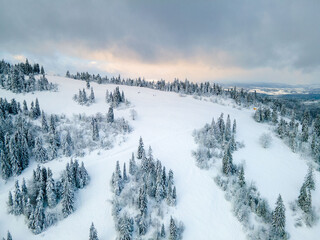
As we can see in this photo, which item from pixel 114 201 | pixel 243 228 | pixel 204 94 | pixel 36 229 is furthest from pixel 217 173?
pixel 204 94

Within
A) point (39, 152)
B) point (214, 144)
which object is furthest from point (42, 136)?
point (214, 144)

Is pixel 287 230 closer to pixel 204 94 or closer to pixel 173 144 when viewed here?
pixel 173 144

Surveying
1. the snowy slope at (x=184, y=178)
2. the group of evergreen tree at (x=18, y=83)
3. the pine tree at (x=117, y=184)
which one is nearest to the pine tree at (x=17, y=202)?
the snowy slope at (x=184, y=178)

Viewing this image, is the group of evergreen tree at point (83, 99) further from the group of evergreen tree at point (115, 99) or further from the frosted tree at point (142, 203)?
the frosted tree at point (142, 203)

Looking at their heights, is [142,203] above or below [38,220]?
above

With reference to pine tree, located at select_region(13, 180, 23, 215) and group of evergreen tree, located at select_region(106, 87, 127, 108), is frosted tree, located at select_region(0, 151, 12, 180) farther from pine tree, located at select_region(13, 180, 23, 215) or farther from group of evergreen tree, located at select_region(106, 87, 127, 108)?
group of evergreen tree, located at select_region(106, 87, 127, 108)

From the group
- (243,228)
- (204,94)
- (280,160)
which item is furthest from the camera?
(204,94)

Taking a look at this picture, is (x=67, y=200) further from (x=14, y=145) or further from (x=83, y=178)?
(x=14, y=145)
